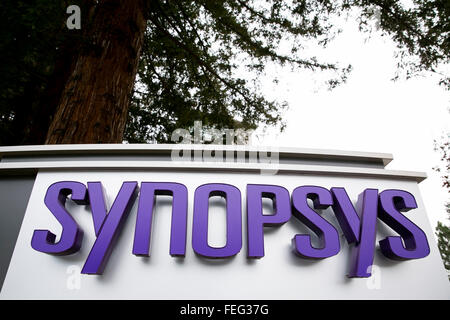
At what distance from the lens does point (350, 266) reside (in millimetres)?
1872

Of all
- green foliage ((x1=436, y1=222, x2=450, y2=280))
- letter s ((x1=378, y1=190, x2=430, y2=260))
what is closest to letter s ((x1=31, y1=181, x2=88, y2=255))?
letter s ((x1=378, y1=190, x2=430, y2=260))

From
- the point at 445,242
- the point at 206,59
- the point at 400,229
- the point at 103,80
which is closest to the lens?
the point at 400,229

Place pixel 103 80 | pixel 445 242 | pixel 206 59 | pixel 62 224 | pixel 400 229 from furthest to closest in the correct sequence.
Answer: pixel 445 242 < pixel 206 59 < pixel 103 80 < pixel 400 229 < pixel 62 224

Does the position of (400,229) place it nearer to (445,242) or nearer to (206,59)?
(206,59)

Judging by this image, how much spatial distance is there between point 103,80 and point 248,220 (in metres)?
2.20

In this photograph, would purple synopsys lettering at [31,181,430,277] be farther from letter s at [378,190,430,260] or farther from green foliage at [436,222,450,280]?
green foliage at [436,222,450,280]

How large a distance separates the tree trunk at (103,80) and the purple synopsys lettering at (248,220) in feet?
2.83

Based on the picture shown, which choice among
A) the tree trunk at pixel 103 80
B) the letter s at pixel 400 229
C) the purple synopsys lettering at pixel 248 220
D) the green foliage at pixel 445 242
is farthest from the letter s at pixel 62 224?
the green foliage at pixel 445 242

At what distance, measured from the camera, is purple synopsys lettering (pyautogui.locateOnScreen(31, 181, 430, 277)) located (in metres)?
1.78

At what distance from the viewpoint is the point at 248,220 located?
1.87 m

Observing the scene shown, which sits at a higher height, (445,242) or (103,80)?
(445,242)

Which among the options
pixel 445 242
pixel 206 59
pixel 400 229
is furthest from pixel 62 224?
pixel 445 242
